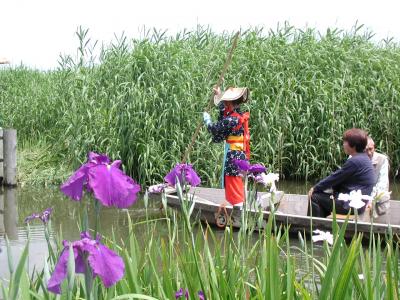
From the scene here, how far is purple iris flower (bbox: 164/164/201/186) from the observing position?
2.75 metres

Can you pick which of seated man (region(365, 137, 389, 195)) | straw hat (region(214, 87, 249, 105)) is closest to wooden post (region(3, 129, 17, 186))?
straw hat (region(214, 87, 249, 105))

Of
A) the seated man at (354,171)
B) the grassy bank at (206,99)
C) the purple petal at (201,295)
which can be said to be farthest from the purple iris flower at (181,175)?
the grassy bank at (206,99)

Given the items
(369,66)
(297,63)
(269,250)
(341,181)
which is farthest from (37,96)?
(269,250)

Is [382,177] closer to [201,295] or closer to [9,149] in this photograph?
[201,295]

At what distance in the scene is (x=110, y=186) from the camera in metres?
1.56

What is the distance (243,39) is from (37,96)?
4412 mm

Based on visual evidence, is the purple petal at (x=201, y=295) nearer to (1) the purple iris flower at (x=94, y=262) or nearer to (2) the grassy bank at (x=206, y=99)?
(1) the purple iris flower at (x=94, y=262)

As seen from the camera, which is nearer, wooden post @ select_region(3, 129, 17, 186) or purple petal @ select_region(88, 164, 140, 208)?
purple petal @ select_region(88, 164, 140, 208)

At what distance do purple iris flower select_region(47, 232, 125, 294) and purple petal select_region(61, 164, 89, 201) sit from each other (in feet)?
0.68

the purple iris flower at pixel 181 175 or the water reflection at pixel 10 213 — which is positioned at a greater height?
the purple iris flower at pixel 181 175

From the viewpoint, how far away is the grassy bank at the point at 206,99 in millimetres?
10367

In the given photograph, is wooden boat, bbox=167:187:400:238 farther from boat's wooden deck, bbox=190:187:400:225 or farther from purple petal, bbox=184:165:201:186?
purple petal, bbox=184:165:201:186

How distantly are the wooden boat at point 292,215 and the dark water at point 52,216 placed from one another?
0.53 metres

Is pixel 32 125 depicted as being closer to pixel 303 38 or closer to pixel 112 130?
pixel 112 130
